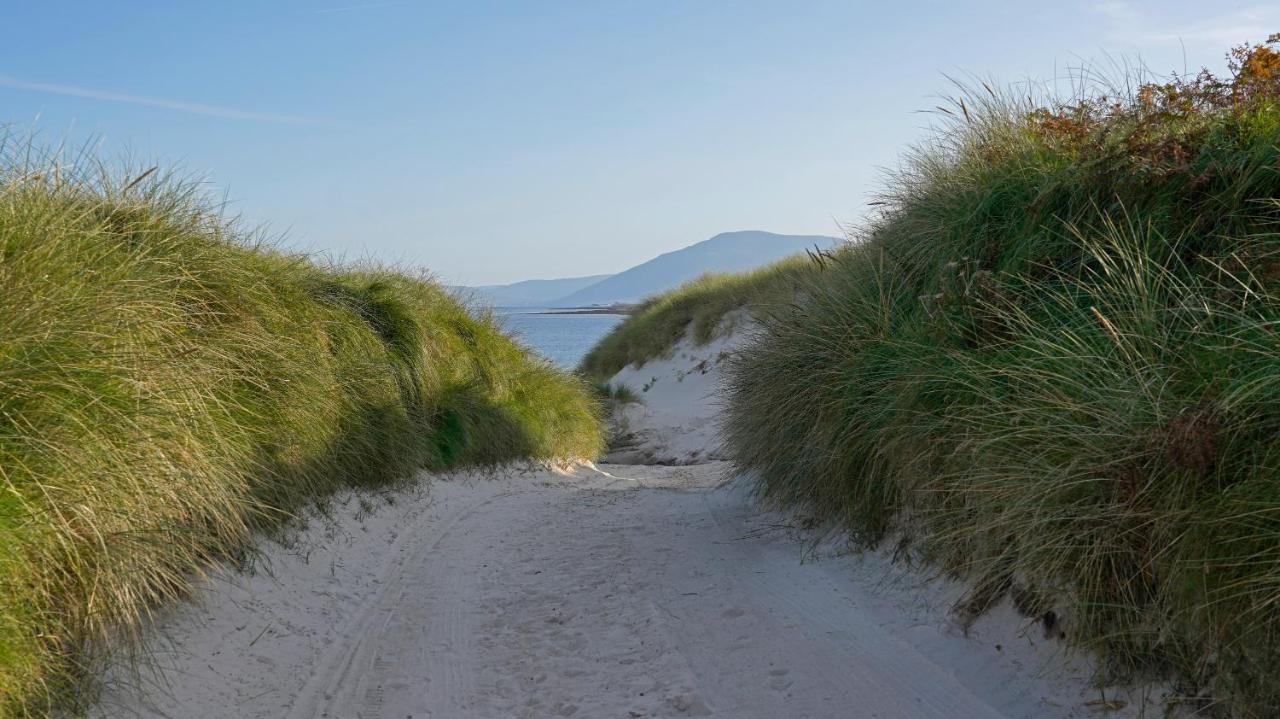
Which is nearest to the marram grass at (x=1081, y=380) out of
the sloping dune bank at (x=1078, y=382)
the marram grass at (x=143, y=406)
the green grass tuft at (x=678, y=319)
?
the sloping dune bank at (x=1078, y=382)

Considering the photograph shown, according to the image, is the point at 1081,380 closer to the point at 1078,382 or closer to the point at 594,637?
the point at 1078,382

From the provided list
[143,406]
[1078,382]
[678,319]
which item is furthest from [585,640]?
[678,319]

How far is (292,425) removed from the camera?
6.97m

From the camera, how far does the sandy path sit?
166 inches

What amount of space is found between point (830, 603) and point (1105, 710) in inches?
83.2

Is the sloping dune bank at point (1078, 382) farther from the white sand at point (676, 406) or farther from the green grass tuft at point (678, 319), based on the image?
the green grass tuft at point (678, 319)

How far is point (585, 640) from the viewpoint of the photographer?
214 inches

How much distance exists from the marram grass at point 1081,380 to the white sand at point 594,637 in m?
0.29

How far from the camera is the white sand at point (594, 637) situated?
4.19 metres

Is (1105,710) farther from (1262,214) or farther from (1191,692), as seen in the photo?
(1262,214)

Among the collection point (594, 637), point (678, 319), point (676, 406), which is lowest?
point (676, 406)

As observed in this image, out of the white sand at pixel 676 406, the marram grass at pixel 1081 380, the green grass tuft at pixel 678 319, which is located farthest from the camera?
the green grass tuft at pixel 678 319

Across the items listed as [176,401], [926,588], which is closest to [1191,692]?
[926,588]

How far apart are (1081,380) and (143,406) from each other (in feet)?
14.3
